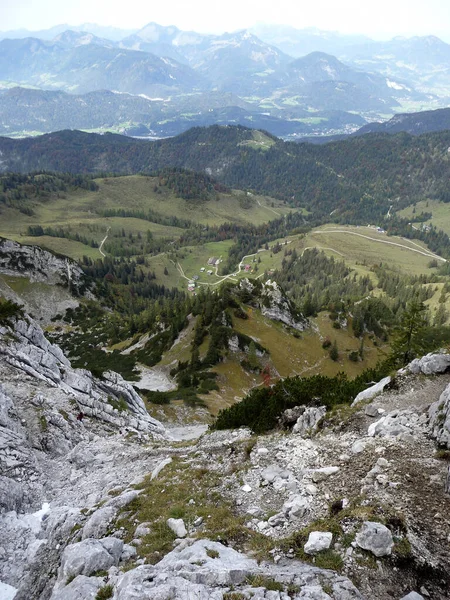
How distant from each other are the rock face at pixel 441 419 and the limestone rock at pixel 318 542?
10630mm

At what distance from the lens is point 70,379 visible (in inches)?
1873

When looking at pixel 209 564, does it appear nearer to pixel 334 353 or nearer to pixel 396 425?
pixel 396 425

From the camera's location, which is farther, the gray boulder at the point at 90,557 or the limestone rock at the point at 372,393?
the limestone rock at the point at 372,393

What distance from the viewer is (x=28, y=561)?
19641mm

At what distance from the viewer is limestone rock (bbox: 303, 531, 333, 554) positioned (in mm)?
13945

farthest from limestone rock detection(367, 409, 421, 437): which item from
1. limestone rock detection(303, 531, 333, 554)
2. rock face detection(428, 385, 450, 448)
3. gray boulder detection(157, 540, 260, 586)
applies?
gray boulder detection(157, 540, 260, 586)

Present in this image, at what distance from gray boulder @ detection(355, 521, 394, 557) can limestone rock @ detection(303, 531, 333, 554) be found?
3.56 ft

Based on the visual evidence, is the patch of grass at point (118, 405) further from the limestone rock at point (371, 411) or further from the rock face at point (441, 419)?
the rock face at point (441, 419)

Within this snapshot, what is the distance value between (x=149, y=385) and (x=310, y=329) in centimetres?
6018

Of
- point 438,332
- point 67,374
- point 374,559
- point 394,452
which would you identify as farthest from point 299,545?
point 438,332

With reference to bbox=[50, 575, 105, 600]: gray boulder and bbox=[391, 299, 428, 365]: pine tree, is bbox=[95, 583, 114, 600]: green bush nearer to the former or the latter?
bbox=[50, 575, 105, 600]: gray boulder

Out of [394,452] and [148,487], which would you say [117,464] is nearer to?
[148,487]

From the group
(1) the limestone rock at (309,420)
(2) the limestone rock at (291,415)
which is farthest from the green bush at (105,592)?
(2) the limestone rock at (291,415)

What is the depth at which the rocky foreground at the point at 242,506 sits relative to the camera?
43.3 feet
